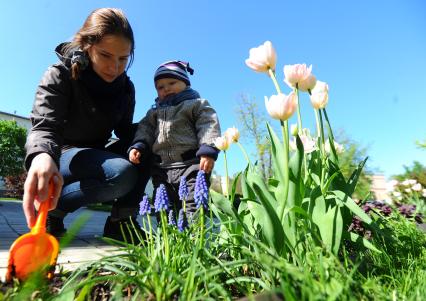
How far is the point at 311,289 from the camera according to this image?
60 centimetres

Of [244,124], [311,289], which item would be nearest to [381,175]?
[244,124]

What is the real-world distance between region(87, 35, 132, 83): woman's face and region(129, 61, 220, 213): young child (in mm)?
487

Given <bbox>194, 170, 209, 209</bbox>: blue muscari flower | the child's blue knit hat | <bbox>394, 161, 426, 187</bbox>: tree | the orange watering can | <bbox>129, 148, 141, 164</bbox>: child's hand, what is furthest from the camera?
<bbox>394, 161, 426, 187</bbox>: tree

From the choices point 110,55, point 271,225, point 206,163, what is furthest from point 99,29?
point 271,225

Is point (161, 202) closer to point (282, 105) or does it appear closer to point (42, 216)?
point (42, 216)

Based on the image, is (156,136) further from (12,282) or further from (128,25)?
(12,282)

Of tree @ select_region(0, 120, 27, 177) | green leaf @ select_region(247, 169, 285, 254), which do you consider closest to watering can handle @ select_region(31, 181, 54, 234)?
green leaf @ select_region(247, 169, 285, 254)

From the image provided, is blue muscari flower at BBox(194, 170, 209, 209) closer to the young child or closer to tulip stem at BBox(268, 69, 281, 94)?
tulip stem at BBox(268, 69, 281, 94)

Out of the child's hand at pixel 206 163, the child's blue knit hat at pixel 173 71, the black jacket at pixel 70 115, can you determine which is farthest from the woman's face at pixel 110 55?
the child's hand at pixel 206 163

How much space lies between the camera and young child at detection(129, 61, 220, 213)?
2125mm

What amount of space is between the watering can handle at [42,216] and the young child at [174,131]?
1.04 metres

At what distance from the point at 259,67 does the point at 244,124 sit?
13.2 metres

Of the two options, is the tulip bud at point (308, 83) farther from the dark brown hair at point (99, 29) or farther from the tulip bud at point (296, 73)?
the dark brown hair at point (99, 29)

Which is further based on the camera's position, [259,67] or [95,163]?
[95,163]
